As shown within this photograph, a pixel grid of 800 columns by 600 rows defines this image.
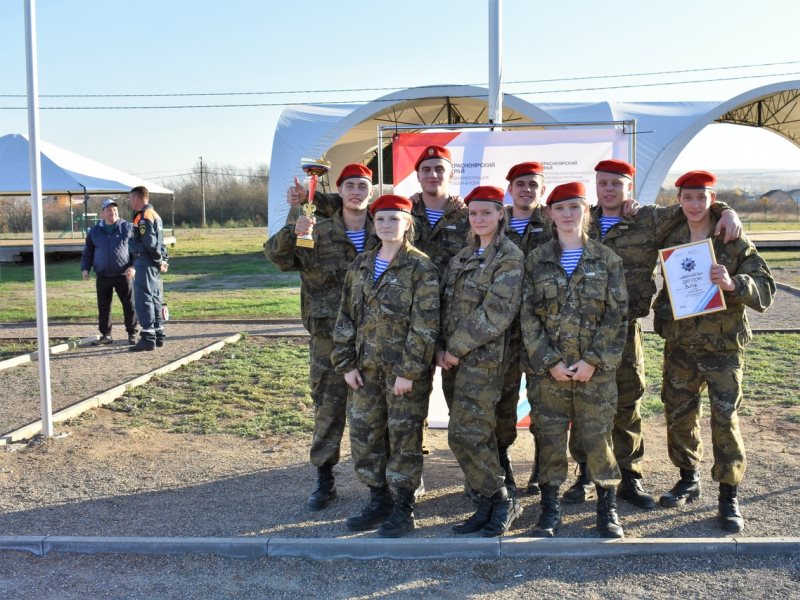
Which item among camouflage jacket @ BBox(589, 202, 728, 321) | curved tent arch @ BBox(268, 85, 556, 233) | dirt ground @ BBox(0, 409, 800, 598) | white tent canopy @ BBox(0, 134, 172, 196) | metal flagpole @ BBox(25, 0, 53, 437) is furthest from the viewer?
white tent canopy @ BBox(0, 134, 172, 196)

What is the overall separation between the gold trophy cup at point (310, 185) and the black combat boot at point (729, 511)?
281cm

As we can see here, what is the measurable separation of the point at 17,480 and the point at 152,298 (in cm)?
487

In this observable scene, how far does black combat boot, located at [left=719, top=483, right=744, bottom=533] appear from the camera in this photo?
432 centimetres

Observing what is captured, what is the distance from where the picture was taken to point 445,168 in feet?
15.9

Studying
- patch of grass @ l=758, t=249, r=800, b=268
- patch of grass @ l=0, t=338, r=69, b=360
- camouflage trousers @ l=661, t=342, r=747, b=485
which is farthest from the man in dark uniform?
patch of grass @ l=758, t=249, r=800, b=268

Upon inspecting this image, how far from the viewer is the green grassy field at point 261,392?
677cm

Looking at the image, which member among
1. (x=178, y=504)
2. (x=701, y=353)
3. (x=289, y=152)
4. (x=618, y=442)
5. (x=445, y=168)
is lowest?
(x=178, y=504)

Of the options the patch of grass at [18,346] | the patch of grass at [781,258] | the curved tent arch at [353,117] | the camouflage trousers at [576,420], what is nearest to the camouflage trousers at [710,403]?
the camouflage trousers at [576,420]

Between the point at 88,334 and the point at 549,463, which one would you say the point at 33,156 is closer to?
the point at 549,463

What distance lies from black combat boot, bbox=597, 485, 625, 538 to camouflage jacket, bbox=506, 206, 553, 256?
1472mm

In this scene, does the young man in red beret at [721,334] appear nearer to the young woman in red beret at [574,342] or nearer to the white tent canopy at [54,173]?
the young woman in red beret at [574,342]

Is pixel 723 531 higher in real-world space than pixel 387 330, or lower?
lower

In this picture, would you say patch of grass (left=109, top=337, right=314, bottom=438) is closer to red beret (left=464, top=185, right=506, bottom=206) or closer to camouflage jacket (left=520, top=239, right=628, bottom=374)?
camouflage jacket (left=520, top=239, right=628, bottom=374)

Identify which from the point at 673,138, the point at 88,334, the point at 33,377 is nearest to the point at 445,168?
the point at 33,377
